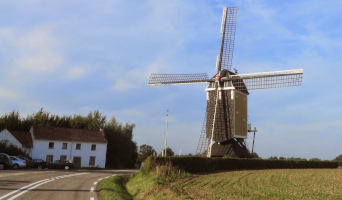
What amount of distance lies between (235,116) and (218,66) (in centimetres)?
759

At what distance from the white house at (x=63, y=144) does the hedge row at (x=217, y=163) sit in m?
28.7

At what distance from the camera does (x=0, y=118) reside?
56.8 meters

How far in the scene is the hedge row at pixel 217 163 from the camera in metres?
21.4

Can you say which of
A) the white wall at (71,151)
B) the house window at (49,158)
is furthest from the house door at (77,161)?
the house window at (49,158)

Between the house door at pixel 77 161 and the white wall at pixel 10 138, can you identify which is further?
the house door at pixel 77 161

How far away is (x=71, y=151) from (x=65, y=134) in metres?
3.41

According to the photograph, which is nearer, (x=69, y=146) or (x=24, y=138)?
(x=24, y=138)

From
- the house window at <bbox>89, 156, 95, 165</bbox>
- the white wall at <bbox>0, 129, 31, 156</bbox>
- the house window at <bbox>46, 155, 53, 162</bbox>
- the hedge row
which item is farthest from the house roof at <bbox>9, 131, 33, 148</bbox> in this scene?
the hedge row

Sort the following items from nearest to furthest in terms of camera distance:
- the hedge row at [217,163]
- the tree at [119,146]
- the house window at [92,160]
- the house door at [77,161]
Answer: the hedge row at [217,163] < the house door at [77,161] < the house window at [92,160] < the tree at [119,146]

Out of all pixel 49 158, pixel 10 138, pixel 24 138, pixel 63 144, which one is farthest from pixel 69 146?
pixel 10 138

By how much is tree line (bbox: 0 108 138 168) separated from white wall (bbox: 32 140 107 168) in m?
6.45

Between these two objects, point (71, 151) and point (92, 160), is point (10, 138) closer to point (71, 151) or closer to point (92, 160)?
point (71, 151)

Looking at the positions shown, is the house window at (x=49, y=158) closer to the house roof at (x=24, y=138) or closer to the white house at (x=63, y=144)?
the white house at (x=63, y=144)

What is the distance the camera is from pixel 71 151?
1999 inches
